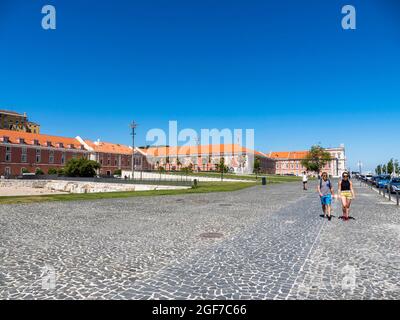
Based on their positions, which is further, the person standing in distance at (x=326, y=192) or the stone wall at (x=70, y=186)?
the stone wall at (x=70, y=186)

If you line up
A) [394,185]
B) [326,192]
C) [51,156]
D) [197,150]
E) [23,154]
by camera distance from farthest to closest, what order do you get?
[197,150] → [51,156] → [23,154] → [394,185] → [326,192]

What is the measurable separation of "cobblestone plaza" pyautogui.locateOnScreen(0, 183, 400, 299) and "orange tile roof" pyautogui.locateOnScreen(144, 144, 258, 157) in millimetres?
112834

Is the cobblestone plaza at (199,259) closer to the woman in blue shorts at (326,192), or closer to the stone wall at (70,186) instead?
the woman in blue shorts at (326,192)

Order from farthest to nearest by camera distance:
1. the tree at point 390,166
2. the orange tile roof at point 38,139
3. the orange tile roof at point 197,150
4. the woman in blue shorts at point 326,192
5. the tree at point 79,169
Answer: the orange tile roof at point 197,150, the tree at point 390,166, the orange tile roof at point 38,139, the tree at point 79,169, the woman in blue shorts at point 326,192

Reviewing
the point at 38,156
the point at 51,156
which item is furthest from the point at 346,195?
the point at 51,156

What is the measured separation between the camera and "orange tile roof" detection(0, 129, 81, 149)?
258 ft

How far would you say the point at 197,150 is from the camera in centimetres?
12500

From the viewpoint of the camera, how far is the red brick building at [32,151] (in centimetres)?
7531

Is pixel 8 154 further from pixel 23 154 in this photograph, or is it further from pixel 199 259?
Answer: pixel 199 259

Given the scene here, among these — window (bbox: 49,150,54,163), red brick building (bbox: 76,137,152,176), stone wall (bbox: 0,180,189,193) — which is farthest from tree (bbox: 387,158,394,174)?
window (bbox: 49,150,54,163)

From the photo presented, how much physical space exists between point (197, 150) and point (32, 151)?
62.6 meters

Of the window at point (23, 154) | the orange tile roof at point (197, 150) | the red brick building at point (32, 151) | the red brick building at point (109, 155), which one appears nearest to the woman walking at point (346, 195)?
the red brick building at point (32, 151)
